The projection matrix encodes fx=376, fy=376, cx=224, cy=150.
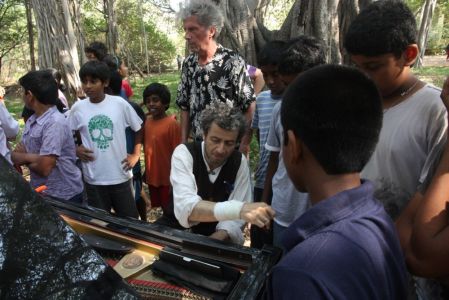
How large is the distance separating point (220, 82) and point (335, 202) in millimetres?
2181

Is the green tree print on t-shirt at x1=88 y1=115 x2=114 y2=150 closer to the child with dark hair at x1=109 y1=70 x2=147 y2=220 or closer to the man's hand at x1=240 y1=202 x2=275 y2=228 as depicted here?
the child with dark hair at x1=109 y1=70 x2=147 y2=220

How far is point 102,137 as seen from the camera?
3090 mm

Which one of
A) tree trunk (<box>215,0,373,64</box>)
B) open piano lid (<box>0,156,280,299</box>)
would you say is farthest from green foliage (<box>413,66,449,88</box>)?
open piano lid (<box>0,156,280,299</box>)

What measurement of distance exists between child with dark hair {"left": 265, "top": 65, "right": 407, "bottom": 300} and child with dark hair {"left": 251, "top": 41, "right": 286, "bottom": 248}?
1.34 metres

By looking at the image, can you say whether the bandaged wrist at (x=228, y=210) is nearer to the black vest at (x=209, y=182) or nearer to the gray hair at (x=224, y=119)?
the black vest at (x=209, y=182)

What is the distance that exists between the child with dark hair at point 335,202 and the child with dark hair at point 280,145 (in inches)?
37.6

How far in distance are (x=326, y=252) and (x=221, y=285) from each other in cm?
57

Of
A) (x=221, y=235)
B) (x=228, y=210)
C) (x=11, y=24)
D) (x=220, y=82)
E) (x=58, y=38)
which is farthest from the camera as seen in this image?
(x=11, y=24)

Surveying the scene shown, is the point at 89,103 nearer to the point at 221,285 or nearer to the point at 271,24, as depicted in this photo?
→ the point at 221,285

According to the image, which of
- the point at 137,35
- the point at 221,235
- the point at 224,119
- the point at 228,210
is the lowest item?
the point at 221,235

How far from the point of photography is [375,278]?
900mm

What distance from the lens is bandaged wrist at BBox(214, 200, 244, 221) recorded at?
171 cm

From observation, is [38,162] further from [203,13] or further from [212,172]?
[203,13]

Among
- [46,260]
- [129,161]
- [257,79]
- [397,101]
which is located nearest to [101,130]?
[129,161]
